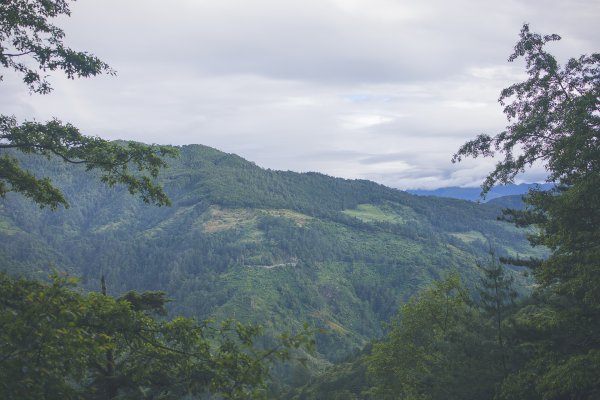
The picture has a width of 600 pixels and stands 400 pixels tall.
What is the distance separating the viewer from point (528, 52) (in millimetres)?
20250

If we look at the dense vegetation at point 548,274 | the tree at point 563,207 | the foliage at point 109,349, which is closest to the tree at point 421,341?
the dense vegetation at point 548,274

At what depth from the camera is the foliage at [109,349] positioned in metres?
6.58

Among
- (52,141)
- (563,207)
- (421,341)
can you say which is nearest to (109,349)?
(52,141)

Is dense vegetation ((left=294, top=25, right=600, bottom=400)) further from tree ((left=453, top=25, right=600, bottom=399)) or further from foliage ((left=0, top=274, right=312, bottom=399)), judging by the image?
foliage ((left=0, top=274, right=312, bottom=399))

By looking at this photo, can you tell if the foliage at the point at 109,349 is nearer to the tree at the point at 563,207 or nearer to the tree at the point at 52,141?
the tree at the point at 52,141

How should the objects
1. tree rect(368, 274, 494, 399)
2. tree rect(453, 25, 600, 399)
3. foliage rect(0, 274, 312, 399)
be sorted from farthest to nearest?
tree rect(368, 274, 494, 399)
tree rect(453, 25, 600, 399)
foliage rect(0, 274, 312, 399)

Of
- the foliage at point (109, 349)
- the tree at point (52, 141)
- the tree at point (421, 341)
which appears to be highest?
the tree at point (52, 141)

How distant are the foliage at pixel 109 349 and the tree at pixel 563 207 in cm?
1019

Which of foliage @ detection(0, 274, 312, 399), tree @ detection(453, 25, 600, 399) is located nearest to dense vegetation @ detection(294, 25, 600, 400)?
tree @ detection(453, 25, 600, 399)

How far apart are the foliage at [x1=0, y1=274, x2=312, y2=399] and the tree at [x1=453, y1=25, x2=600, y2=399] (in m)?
10.2

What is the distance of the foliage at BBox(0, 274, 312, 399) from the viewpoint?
6.58 m

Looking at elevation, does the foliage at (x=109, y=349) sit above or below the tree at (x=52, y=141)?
below

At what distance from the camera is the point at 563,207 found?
16.2 m

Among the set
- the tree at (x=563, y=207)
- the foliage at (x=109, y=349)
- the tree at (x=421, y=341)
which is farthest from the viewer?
the tree at (x=421, y=341)
